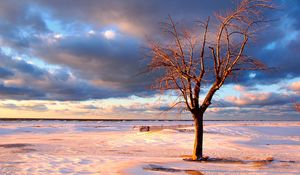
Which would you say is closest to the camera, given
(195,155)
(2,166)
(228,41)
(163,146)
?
(2,166)

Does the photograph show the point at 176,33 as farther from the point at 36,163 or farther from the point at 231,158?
the point at 36,163

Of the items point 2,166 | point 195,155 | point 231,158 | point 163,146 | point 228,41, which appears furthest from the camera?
point 163,146

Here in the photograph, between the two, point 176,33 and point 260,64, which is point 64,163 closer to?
point 176,33

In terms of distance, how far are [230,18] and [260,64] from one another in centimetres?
270

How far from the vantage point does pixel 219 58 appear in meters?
19.2

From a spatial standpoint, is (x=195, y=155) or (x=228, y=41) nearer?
(x=228, y=41)

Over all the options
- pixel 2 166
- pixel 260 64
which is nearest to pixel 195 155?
pixel 260 64

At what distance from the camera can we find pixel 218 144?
98.8 ft

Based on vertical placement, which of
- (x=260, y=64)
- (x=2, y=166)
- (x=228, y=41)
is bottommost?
(x=2, y=166)

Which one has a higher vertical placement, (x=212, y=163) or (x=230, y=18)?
(x=230, y=18)

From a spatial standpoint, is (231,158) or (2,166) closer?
(2,166)

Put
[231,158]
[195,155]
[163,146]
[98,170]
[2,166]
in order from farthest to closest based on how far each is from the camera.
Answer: [163,146] → [231,158] → [195,155] → [2,166] → [98,170]

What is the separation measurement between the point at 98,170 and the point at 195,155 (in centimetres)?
627

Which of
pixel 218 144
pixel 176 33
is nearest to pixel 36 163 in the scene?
pixel 176 33
